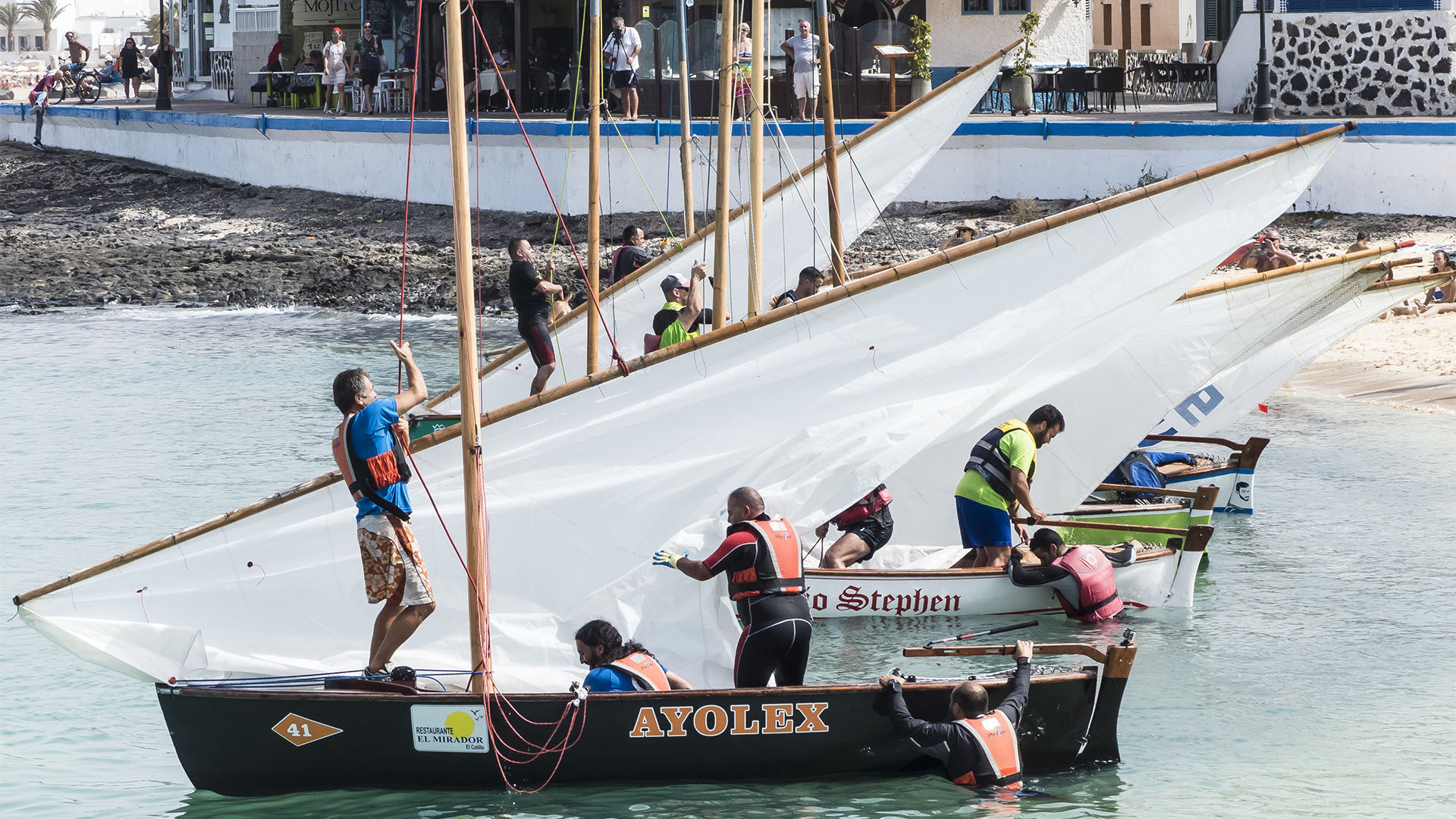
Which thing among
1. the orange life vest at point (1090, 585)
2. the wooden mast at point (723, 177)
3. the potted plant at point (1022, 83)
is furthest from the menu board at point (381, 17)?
the orange life vest at point (1090, 585)

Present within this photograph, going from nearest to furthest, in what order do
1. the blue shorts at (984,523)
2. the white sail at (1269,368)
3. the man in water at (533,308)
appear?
the blue shorts at (984,523) < the white sail at (1269,368) < the man in water at (533,308)

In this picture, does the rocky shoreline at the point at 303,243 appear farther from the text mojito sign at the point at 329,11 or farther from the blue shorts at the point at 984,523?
the blue shorts at the point at 984,523

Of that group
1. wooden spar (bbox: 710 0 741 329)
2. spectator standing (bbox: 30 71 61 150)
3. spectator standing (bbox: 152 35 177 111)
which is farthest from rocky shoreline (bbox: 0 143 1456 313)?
wooden spar (bbox: 710 0 741 329)

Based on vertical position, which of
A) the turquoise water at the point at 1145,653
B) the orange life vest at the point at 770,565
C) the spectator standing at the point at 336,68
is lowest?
the turquoise water at the point at 1145,653

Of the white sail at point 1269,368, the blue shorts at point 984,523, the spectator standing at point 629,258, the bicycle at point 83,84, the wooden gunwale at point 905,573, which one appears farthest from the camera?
the bicycle at point 83,84

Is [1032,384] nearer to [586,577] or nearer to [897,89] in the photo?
[586,577]

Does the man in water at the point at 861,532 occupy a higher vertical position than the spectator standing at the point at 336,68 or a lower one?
lower

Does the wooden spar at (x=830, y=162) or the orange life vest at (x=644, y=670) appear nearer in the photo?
the orange life vest at (x=644, y=670)

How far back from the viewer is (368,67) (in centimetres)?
3784

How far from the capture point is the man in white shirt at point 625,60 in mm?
31938

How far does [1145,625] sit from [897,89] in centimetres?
2174

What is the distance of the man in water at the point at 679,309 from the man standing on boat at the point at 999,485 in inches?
118

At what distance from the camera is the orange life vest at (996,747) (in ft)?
31.1

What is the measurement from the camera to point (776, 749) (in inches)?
376
